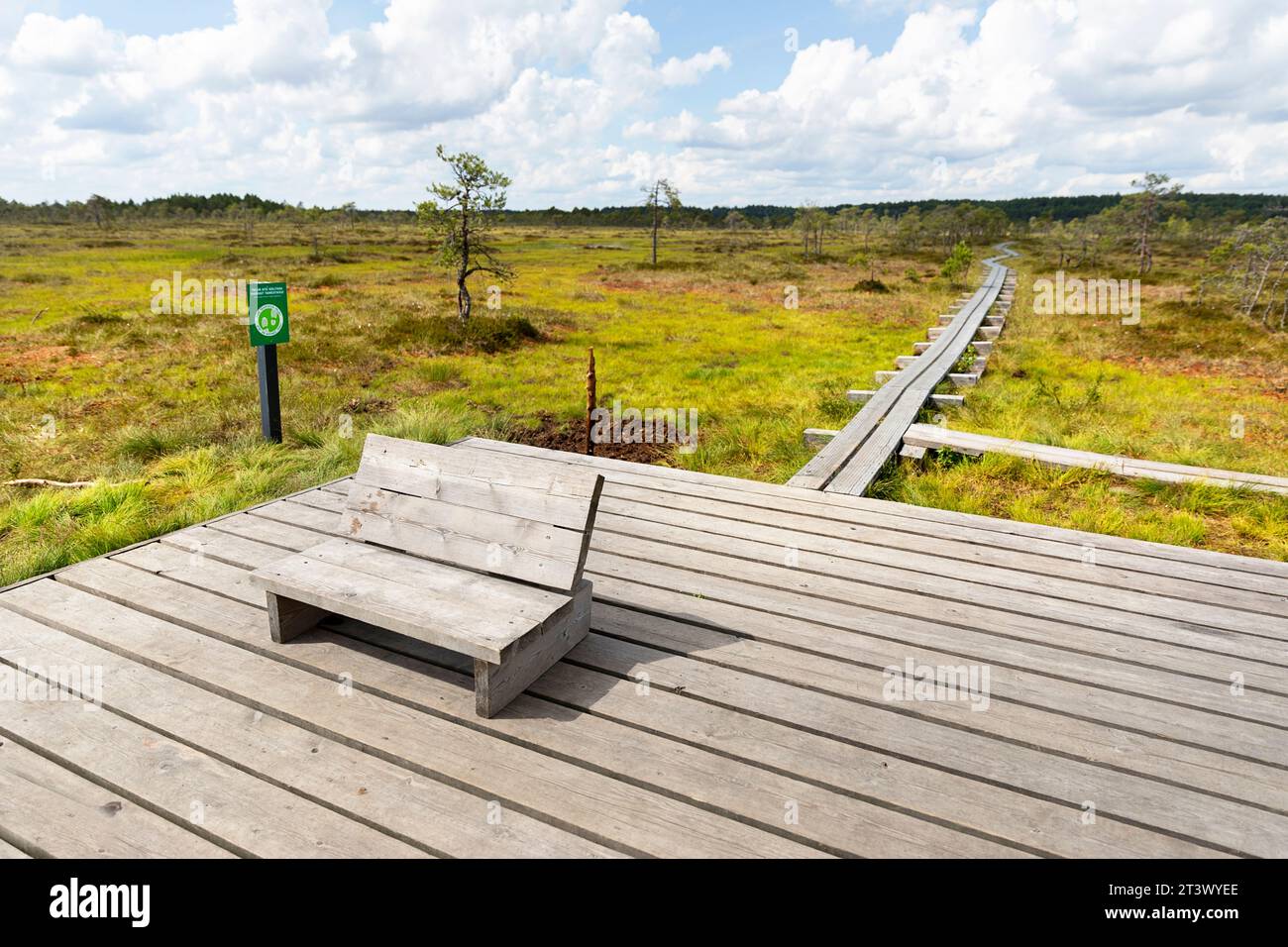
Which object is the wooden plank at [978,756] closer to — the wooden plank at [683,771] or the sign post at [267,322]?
the wooden plank at [683,771]

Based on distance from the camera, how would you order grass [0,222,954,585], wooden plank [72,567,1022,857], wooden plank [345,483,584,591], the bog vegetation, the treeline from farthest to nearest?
the treeline, grass [0,222,954,585], the bog vegetation, wooden plank [345,483,584,591], wooden plank [72,567,1022,857]

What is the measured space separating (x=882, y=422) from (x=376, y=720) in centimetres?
Answer: 668

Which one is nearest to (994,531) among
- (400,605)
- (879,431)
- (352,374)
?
(879,431)

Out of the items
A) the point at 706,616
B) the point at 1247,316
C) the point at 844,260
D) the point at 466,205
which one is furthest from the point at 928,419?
the point at 844,260

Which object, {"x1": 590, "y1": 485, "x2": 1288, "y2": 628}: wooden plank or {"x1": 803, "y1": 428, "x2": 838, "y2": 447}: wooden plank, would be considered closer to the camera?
{"x1": 590, "y1": 485, "x2": 1288, "y2": 628}: wooden plank

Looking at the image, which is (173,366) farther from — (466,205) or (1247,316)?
(1247,316)

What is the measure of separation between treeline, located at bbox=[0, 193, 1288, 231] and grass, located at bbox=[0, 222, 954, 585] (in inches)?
985

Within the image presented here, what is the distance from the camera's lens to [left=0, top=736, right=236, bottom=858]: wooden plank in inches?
85.4

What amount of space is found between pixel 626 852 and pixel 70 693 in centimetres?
242

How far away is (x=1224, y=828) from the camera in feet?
7.50
